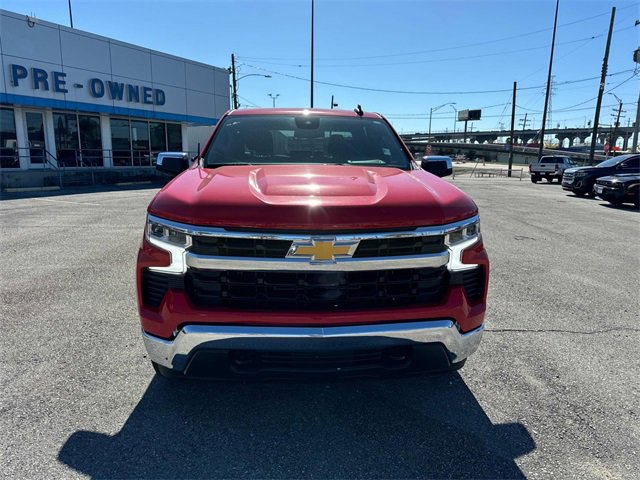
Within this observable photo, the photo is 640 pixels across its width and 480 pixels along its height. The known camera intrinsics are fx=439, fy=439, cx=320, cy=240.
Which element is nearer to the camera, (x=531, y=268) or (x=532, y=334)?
(x=532, y=334)

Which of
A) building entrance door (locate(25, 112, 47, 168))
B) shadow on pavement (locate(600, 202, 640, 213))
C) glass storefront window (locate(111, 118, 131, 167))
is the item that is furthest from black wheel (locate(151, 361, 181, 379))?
glass storefront window (locate(111, 118, 131, 167))

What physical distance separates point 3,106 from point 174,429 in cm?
2145

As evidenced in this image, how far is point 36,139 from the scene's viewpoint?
19891 millimetres

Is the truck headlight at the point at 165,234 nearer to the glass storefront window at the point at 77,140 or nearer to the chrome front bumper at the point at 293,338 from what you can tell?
the chrome front bumper at the point at 293,338

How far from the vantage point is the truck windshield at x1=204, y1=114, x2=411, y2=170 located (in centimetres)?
343

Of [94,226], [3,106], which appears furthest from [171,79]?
[94,226]

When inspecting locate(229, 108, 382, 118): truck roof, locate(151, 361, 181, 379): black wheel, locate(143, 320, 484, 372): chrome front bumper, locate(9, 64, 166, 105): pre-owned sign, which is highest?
locate(9, 64, 166, 105): pre-owned sign

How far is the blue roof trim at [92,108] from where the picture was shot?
18.0 m

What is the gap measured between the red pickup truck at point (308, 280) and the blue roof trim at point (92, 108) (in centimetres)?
2020

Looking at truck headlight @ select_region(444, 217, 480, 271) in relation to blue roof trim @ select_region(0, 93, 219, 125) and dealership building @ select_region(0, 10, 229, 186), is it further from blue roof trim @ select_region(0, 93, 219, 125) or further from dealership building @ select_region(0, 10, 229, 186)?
blue roof trim @ select_region(0, 93, 219, 125)

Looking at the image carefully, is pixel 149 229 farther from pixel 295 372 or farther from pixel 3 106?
pixel 3 106

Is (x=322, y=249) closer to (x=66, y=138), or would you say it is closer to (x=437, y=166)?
(x=437, y=166)

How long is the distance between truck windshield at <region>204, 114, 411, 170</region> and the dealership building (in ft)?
58.5

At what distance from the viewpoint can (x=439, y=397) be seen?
9.27ft
